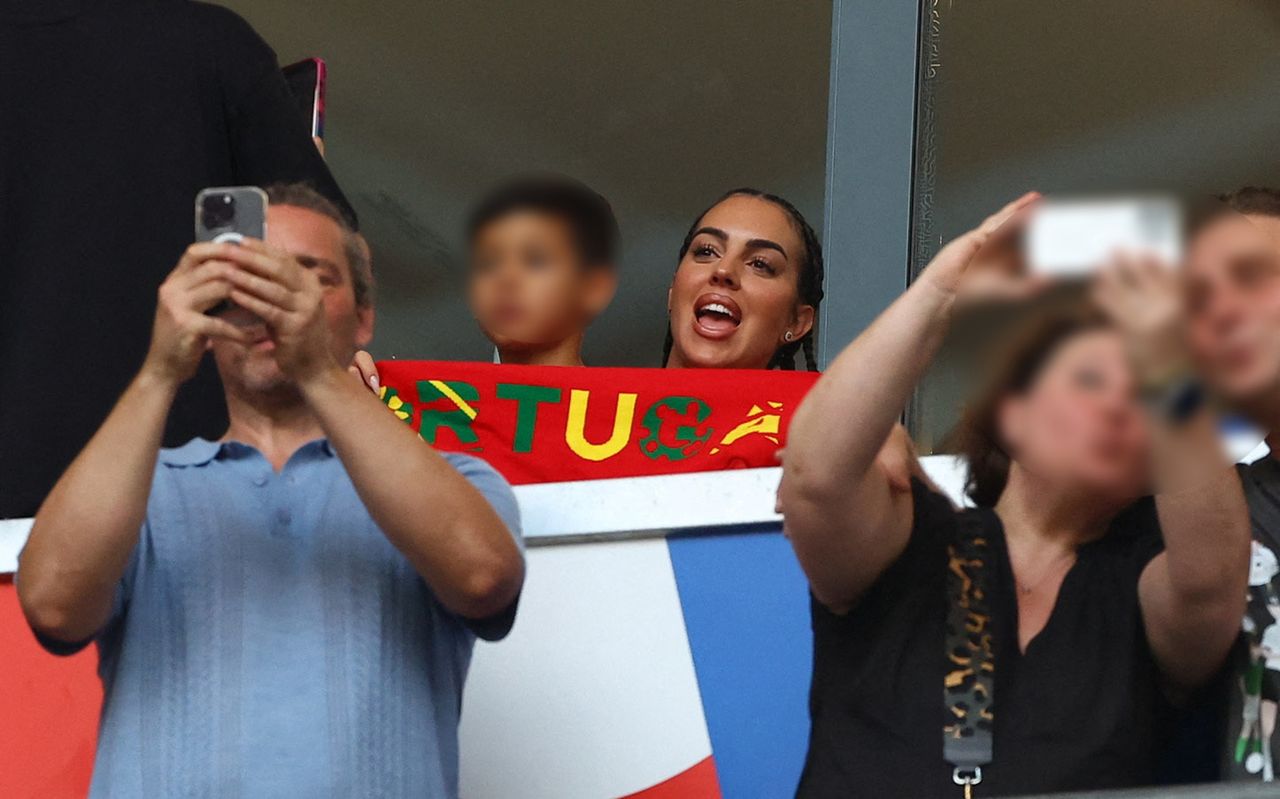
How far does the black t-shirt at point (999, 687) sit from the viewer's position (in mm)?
1340

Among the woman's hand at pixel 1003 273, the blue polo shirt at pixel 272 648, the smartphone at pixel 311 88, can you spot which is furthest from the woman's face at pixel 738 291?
the woman's hand at pixel 1003 273

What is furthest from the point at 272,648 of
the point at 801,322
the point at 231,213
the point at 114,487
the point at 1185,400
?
the point at 801,322

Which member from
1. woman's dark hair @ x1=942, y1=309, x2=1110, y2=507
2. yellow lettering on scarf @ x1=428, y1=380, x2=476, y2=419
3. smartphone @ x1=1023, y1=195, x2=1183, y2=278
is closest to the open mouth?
yellow lettering on scarf @ x1=428, y1=380, x2=476, y2=419

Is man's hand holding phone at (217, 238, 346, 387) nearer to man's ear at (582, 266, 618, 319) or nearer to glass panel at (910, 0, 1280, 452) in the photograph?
man's ear at (582, 266, 618, 319)

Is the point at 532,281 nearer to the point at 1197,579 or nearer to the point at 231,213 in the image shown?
the point at 231,213

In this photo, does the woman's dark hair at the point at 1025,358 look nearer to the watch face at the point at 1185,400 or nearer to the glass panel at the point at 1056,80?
the watch face at the point at 1185,400

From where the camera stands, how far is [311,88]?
2844 millimetres

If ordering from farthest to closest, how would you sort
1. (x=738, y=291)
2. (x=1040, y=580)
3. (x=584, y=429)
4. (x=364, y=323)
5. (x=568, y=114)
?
(x=568, y=114) → (x=738, y=291) → (x=584, y=429) → (x=364, y=323) → (x=1040, y=580)

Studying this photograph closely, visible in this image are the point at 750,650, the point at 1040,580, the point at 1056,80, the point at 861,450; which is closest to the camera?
the point at 861,450

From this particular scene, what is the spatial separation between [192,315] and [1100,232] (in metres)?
0.95

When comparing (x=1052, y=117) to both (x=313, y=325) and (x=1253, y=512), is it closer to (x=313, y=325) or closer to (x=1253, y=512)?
(x=1253, y=512)

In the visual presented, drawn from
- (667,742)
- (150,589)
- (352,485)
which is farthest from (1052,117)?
(150,589)

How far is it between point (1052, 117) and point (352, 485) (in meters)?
1.14

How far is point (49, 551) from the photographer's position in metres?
1.47
